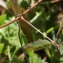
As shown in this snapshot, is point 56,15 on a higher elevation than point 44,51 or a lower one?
higher

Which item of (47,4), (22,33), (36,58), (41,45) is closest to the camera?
(41,45)

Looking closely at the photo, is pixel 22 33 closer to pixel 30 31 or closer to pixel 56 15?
pixel 30 31

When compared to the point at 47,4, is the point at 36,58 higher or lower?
lower

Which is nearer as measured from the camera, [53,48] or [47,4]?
[53,48]

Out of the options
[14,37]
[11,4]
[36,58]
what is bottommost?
[36,58]

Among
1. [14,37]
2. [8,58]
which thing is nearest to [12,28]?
[14,37]

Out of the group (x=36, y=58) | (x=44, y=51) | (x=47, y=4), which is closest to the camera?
(x=36, y=58)

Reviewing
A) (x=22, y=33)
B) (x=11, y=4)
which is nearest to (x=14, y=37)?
(x=22, y=33)

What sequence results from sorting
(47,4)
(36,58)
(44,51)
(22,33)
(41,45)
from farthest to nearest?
A: (47,4) < (44,51) < (22,33) < (36,58) < (41,45)

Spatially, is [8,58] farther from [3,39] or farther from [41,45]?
[41,45]
